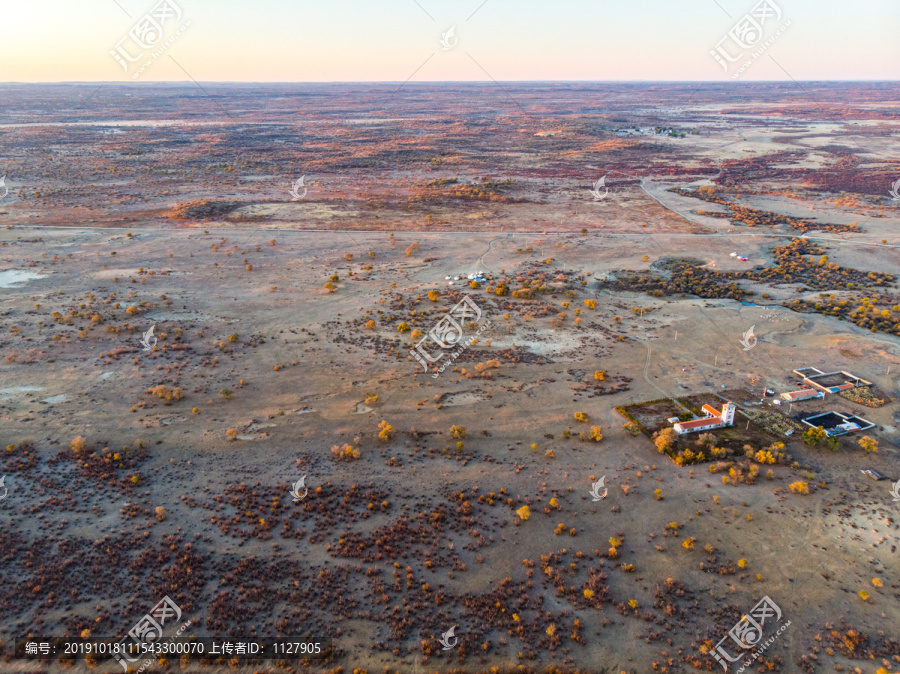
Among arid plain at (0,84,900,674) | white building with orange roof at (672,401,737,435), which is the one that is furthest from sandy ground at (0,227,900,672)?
white building with orange roof at (672,401,737,435)

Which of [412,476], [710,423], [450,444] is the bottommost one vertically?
[412,476]

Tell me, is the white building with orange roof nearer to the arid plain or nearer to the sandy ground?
the arid plain

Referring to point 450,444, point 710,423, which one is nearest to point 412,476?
point 450,444

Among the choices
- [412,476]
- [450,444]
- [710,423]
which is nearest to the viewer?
[412,476]

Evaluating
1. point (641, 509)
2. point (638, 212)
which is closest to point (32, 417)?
point (641, 509)

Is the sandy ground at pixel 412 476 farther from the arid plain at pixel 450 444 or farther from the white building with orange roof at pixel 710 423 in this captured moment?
the white building with orange roof at pixel 710 423

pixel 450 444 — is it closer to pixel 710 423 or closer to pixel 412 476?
pixel 412 476

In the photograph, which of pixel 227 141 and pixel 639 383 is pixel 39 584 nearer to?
pixel 639 383

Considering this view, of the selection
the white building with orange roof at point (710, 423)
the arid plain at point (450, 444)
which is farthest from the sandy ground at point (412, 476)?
the white building with orange roof at point (710, 423)
